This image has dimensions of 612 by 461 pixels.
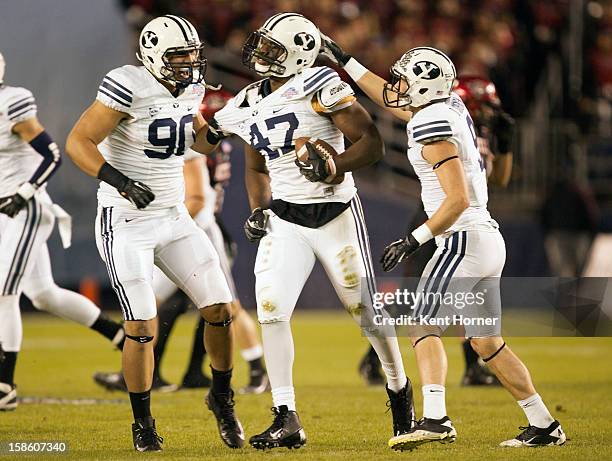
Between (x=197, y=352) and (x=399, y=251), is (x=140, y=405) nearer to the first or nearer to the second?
(x=399, y=251)

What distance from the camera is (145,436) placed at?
16.4 ft

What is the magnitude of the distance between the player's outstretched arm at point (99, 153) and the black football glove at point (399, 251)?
102 cm

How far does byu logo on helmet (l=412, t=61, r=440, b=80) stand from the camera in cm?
495

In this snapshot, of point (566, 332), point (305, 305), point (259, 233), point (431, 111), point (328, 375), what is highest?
point (431, 111)

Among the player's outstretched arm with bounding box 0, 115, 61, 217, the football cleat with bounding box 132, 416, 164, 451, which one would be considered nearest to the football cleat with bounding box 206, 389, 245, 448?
the football cleat with bounding box 132, 416, 164, 451

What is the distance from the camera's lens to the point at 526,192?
39.0 feet

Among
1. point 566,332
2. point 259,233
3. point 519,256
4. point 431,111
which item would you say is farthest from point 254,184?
point 519,256

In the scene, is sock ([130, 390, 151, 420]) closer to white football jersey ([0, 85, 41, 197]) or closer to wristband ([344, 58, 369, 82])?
wristband ([344, 58, 369, 82])

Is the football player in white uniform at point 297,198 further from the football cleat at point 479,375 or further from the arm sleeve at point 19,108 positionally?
the football cleat at point 479,375

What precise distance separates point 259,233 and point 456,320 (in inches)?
36.3

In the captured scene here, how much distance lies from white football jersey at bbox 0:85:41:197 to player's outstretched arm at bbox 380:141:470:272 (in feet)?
8.13

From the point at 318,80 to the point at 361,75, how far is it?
2.11ft

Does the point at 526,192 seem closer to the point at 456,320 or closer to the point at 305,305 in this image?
the point at 305,305

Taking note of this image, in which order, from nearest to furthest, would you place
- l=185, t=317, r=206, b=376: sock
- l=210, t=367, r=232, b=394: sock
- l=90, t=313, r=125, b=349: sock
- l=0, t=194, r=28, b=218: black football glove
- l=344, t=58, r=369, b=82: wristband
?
1. l=210, t=367, r=232, b=394: sock
2. l=344, t=58, r=369, b=82: wristband
3. l=0, t=194, r=28, b=218: black football glove
4. l=90, t=313, r=125, b=349: sock
5. l=185, t=317, r=206, b=376: sock
